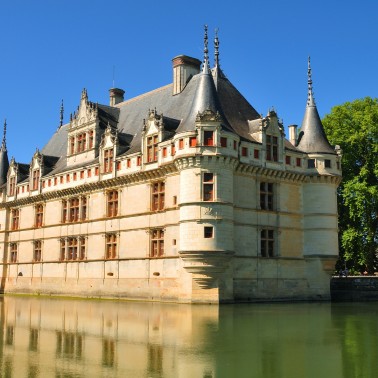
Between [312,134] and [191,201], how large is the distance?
10.8 m

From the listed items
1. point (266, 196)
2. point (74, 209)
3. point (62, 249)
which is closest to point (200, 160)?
point (266, 196)

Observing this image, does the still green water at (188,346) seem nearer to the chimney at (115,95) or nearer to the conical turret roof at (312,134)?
the conical turret roof at (312,134)

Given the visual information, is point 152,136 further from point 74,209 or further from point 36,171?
point 36,171

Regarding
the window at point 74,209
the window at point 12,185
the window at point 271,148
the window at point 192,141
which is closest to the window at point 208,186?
the window at point 192,141

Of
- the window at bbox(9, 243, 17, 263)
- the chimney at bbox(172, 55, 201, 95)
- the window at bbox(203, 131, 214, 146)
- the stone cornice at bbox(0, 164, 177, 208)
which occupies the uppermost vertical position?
the chimney at bbox(172, 55, 201, 95)

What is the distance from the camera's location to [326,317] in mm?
21016

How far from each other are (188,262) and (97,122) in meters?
13.9

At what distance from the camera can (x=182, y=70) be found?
116 feet

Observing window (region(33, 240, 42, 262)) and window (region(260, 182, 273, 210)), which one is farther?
window (region(33, 240, 42, 262))

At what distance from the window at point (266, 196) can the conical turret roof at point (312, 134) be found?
3.92 m

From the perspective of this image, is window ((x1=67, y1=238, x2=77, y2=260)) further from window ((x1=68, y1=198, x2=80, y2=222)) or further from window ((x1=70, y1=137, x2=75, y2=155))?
window ((x1=70, y1=137, x2=75, y2=155))

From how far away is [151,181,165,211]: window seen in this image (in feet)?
103

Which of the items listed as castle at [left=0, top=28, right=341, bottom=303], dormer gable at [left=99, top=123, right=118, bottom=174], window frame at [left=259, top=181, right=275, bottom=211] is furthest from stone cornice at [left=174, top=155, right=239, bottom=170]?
dormer gable at [left=99, top=123, right=118, bottom=174]

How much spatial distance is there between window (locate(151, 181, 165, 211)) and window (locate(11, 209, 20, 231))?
16.7 metres
